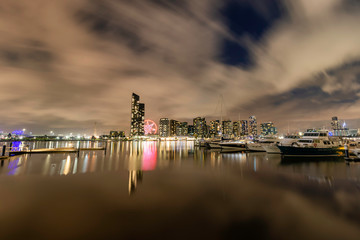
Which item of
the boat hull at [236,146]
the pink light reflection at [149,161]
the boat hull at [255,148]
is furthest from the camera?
the boat hull at [236,146]

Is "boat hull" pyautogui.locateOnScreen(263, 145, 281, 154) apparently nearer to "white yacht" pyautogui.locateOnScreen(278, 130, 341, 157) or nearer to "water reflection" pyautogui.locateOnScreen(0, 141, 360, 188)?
"white yacht" pyautogui.locateOnScreen(278, 130, 341, 157)

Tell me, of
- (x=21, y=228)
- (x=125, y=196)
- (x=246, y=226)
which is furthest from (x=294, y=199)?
(x=21, y=228)

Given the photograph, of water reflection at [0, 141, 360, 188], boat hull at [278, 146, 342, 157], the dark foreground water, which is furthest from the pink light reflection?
boat hull at [278, 146, 342, 157]

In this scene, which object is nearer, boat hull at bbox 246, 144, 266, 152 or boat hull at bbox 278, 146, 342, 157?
boat hull at bbox 278, 146, 342, 157

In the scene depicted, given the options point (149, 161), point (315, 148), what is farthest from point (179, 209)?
point (315, 148)

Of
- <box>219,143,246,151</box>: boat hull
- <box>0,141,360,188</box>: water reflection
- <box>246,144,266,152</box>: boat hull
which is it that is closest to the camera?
<box>0,141,360,188</box>: water reflection

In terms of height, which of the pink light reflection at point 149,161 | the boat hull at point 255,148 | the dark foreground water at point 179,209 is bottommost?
the dark foreground water at point 179,209

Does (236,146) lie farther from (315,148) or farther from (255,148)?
(315,148)

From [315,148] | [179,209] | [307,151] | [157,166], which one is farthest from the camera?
[315,148]

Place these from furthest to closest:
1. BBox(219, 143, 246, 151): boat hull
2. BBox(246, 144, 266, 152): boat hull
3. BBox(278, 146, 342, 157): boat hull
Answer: BBox(219, 143, 246, 151): boat hull
BBox(246, 144, 266, 152): boat hull
BBox(278, 146, 342, 157): boat hull

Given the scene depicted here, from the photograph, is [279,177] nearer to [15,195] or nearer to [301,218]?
[301,218]

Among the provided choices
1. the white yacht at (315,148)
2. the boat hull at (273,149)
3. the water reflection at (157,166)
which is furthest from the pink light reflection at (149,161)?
the boat hull at (273,149)

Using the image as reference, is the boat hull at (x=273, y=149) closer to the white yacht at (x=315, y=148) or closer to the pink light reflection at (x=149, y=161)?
the white yacht at (x=315, y=148)

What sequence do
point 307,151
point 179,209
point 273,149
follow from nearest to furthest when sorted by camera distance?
point 179,209 < point 307,151 < point 273,149
